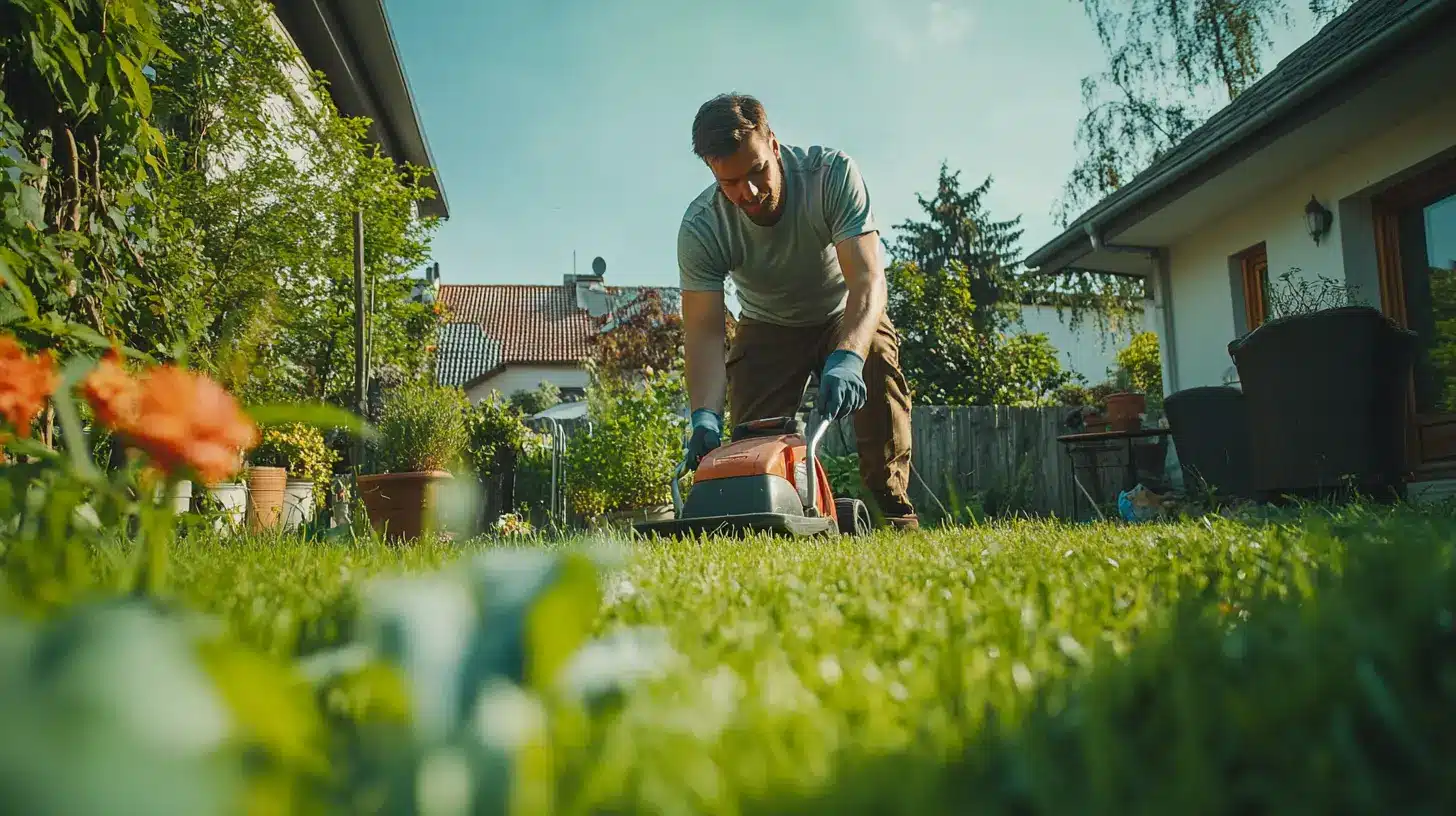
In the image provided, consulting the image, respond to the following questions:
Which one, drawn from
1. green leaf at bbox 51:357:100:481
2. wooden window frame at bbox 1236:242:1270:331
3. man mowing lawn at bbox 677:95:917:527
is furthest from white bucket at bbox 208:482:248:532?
wooden window frame at bbox 1236:242:1270:331

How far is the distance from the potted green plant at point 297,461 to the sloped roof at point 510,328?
23620mm

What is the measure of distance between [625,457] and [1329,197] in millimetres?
5891

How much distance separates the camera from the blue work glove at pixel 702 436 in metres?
4.00

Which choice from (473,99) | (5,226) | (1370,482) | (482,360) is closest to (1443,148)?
(1370,482)

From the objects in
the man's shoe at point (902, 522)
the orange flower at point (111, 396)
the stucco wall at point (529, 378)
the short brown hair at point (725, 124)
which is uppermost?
the stucco wall at point (529, 378)

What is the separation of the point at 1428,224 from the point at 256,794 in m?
8.23

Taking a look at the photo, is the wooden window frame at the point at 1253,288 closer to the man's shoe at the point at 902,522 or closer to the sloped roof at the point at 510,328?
the man's shoe at the point at 902,522

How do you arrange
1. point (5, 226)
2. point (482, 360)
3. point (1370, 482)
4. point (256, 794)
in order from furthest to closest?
1. point (482, 360)
2. point (1370, 482)
3. point (5, 226)
4. point (256, 794)

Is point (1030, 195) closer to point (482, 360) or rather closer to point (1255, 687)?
point (1255, 687)

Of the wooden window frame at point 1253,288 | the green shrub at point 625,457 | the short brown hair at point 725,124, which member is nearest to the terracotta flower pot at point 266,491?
the green shrub at point 625,457

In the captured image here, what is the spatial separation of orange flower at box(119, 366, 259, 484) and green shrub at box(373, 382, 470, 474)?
5.33m

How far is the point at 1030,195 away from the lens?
17.1 m

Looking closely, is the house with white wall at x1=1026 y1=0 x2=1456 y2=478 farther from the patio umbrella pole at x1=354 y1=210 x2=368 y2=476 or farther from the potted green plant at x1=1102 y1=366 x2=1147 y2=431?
the patio umbrella pole at x1=354 y1=210 x2=368 y2=476

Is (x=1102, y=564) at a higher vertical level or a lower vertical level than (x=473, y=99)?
lower
